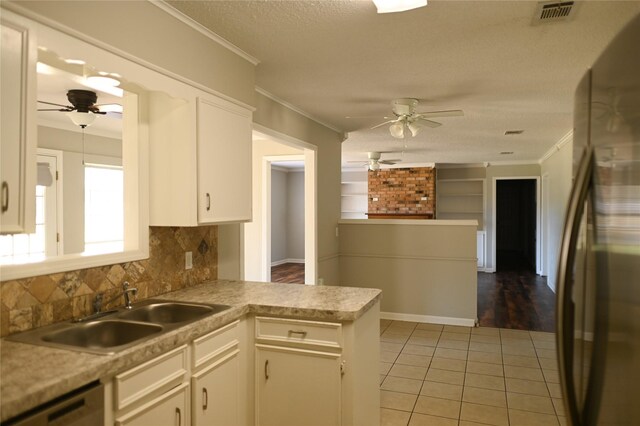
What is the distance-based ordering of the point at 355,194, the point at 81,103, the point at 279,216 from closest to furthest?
the point at 81,103
the point at 279,216
the point at 355,194

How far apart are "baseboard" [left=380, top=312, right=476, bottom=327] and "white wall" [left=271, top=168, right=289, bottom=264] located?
5.12 meters

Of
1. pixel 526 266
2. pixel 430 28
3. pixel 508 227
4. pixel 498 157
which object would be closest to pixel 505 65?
pixel 430 28

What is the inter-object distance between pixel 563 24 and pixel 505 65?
66 centimetres

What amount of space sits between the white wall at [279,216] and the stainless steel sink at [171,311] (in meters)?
7.71

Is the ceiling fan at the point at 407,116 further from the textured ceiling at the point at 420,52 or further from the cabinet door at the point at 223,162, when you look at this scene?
the cabinet door at the point at 223,162

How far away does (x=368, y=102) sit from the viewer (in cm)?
399

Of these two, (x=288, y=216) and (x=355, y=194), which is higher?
(x=355, y=194)

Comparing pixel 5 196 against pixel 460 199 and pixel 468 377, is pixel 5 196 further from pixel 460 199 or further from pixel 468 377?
pixel 460 199

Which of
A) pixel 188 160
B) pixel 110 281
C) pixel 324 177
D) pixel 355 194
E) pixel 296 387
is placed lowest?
pixel 296 387

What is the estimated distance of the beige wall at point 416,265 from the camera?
496 cm

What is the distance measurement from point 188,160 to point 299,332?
1.09m

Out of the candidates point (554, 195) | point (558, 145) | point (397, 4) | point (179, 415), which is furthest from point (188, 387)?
point (554, 195)

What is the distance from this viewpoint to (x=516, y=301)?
20.3 ft

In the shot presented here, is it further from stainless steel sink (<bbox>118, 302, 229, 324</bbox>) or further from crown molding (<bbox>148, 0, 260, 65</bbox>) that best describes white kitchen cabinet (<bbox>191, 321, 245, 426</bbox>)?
crown molding (<bbox>148, 0, 260, 65</bbox>)
